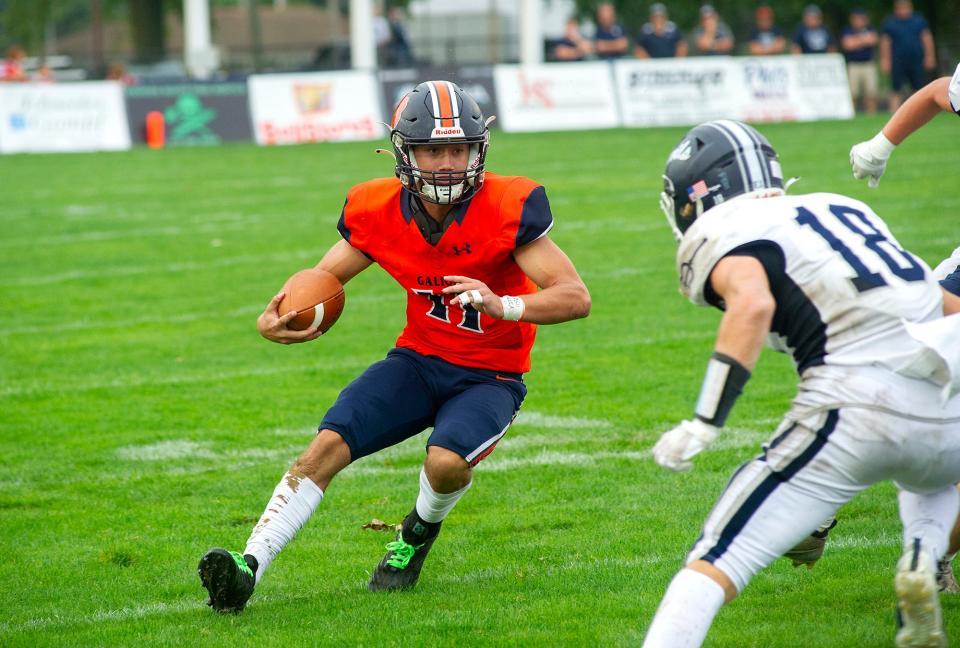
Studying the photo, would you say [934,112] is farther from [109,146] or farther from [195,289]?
[109,146]

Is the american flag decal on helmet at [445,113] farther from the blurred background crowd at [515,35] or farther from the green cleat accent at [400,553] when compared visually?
the blurred background crowd at [515,35]

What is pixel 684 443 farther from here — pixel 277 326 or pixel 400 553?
pixel 277 326

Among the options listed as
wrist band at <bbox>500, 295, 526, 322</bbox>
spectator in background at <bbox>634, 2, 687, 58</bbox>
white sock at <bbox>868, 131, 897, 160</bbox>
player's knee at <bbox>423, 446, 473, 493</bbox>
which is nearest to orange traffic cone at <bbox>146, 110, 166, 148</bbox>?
spectator in background at <bbox>634, 2, 687, 58</bbox>

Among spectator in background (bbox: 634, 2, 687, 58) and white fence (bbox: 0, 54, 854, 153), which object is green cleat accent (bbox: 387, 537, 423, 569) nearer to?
white fence (bbox: 0, 54, 854, 153)

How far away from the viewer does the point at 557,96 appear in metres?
21.9

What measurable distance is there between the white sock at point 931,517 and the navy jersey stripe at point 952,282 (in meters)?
1.07

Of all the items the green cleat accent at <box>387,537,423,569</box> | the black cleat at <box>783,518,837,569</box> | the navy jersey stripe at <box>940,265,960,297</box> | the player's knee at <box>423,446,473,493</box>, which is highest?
the navy jersey stripe at <box>940,265,960,297</box>

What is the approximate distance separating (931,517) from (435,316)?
1.80 meters

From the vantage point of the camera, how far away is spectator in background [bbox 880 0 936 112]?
2222 centimetres

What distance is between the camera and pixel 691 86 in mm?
21672

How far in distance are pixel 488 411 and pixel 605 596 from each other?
69 cm

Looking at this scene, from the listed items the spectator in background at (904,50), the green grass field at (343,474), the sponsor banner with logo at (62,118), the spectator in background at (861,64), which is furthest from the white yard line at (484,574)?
the spectator in background at (861,64)

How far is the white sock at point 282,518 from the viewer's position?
4.16 meters

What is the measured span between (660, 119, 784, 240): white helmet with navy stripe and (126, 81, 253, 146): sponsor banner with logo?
18171 mm
